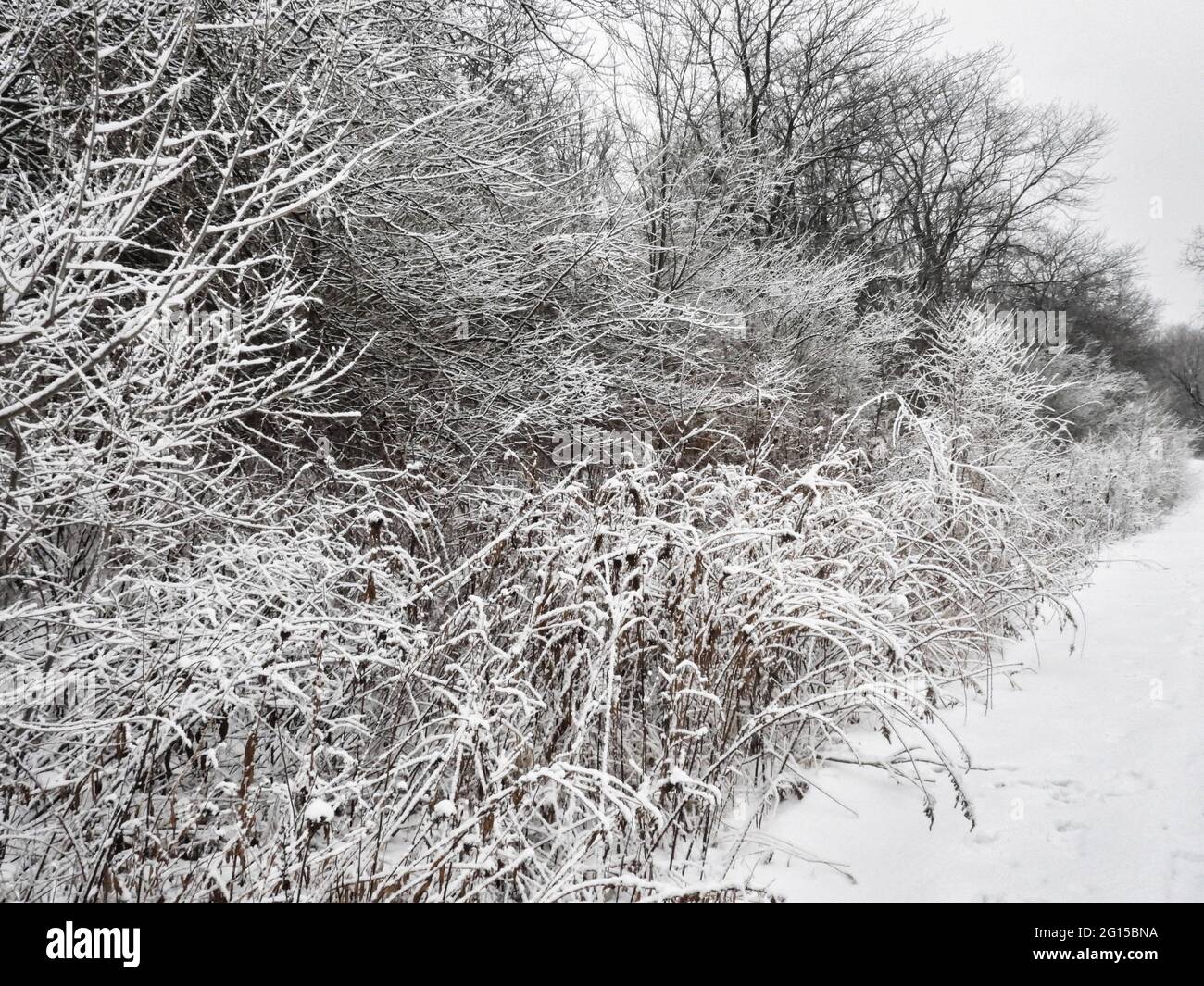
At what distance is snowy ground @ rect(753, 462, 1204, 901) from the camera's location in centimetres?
199

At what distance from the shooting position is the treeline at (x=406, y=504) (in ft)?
5.96

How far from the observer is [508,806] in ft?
5.98

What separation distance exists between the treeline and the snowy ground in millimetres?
215

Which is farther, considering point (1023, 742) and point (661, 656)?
point (1023, 742)

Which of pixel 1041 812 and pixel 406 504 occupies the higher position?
pixel 406 504

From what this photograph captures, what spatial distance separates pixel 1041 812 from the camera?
7.72ft

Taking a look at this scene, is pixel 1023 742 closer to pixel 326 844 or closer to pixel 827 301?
pixel 326 844

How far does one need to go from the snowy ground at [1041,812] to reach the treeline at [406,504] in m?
0.22

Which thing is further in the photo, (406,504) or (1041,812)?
(406,504)

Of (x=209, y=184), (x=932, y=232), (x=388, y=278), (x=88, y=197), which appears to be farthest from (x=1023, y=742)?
(x=932, y=232)

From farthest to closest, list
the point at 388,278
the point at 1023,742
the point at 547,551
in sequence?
the point at 388,278 → the point at 1023,742 → the point at 547,551

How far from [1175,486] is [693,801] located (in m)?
20.2

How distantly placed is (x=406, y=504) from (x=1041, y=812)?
8.45 feet

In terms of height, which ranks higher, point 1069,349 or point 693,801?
point 1069,349
